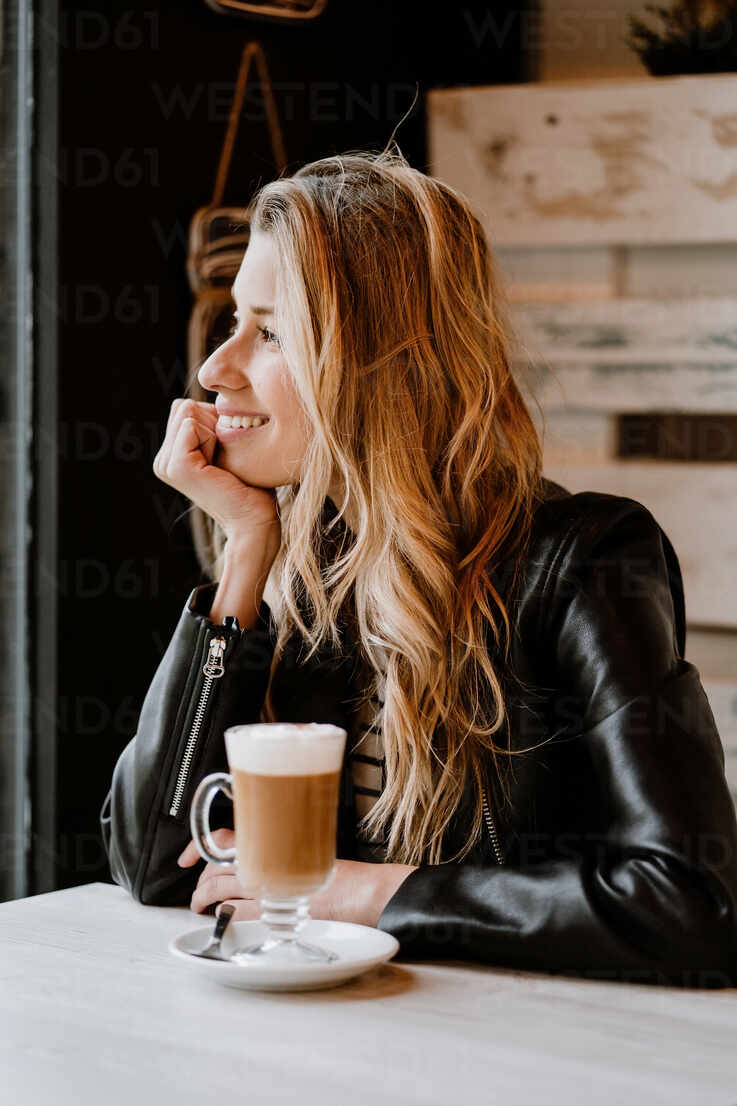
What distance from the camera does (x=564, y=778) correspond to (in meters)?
1.56

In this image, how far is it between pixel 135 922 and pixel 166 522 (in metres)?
1.36

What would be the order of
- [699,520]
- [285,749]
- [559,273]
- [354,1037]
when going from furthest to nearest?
[559,273]
[699,520]
[285,749]
[354,1037]

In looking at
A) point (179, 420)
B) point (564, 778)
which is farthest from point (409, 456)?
point (564, 778)

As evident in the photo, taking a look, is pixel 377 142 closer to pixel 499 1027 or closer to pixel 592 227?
pixel 592 227

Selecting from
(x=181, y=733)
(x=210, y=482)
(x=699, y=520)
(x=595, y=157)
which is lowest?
(x=181, y=733)

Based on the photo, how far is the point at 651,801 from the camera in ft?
4.29

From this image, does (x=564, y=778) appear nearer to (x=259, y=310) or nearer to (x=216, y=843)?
(x=216, y=843)

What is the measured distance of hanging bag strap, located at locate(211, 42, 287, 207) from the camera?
280 cm

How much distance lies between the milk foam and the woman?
22 centimetres

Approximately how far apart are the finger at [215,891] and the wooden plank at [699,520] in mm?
1845

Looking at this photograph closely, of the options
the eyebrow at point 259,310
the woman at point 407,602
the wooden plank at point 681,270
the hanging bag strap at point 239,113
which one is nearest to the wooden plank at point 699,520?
the wooden plank at point 681,270

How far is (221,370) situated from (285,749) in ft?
2.12

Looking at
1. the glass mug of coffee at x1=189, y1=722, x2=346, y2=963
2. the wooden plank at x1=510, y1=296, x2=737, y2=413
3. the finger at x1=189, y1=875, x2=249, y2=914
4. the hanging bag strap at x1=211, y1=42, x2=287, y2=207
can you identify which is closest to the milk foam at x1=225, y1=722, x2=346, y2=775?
the glass mug of coffee at x1=189, y1=722, x2=346, y2=963

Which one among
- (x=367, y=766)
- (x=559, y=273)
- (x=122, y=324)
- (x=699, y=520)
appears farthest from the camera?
(x=559, y=273)
